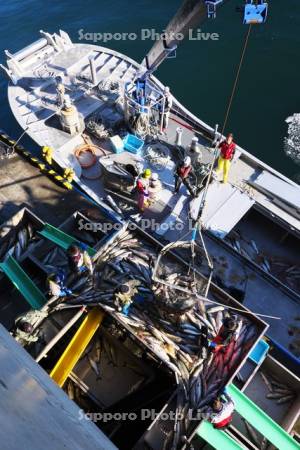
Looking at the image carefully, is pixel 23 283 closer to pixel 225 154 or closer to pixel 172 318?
pixel 172 318

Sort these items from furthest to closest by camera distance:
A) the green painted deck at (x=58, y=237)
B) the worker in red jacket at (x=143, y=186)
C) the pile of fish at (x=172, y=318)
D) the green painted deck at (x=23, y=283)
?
the worker in red jacket at (x=143, y=186) < the green painted deck at (x=58, y=237) < the green painted deck at (x=23, y=283) < the pile of fish at (x=172, y=318)

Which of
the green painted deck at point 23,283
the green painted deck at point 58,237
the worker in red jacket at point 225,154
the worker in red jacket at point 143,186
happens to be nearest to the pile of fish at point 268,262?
the worker in red jacket at point 225,154

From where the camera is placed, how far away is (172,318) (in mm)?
9984

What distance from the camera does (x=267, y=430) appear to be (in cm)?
988

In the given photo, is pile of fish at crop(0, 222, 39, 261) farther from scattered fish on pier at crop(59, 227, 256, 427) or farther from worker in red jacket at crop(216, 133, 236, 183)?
worker in red jacket at crop(216, 133, 236, 183)

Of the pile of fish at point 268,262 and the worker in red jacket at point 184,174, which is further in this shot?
the pile of fish at point 268,262

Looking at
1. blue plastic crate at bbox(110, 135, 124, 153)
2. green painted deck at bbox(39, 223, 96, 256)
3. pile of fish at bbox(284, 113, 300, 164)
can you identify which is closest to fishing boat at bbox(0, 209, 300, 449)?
green painted deck at bbox(39, 223, 96, 256)

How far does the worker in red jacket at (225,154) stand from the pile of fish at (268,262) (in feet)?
9.24

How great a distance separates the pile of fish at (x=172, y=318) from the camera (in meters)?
9.13

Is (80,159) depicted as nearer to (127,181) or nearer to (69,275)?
(127,181)

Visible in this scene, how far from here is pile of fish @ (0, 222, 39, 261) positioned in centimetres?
1363

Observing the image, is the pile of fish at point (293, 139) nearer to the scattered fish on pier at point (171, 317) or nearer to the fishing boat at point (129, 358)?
the fishing boat at point (129, 358)

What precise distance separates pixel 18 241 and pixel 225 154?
8905 millimetres

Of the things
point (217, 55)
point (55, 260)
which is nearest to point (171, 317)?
point (55, 260)
